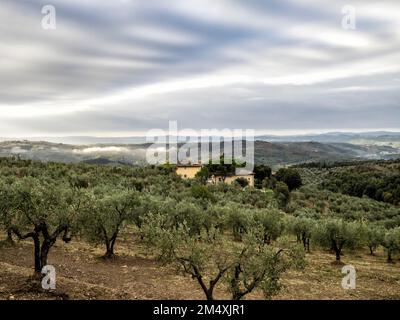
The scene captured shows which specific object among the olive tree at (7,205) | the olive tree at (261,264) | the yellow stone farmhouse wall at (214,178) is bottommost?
the yellow stone farmhouse wall at (214,178)

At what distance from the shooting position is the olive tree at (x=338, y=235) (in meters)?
46.0

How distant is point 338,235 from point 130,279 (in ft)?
86.8

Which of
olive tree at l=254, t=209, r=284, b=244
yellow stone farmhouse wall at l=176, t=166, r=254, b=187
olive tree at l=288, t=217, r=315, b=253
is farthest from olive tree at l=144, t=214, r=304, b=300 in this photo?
yellow stone farmhouse wall at l=176, t=166, r=254, b=187

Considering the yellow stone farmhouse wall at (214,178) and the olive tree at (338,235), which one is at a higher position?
the yellow stone farmhouse wall at (214,178)

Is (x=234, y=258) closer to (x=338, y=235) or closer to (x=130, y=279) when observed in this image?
(x=130, y=279)

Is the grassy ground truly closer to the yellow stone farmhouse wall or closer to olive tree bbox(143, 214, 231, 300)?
olive tree bbox(143, 214, 231, 300)

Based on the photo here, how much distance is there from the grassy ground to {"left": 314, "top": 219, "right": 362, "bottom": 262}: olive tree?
153 inches

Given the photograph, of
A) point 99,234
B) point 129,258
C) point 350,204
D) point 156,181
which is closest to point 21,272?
point 99,234

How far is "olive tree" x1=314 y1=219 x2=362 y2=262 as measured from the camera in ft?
151

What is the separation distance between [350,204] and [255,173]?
40.2 metres

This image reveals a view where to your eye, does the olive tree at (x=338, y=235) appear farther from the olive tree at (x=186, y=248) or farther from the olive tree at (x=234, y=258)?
the olive tree at (x=186, y=248)

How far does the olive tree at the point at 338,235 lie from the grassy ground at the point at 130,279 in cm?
390

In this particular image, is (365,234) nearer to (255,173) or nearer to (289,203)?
(289,203)

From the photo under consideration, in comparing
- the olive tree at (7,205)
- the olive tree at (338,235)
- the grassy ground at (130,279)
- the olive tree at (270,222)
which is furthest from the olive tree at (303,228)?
the olive tree at (7,205)
